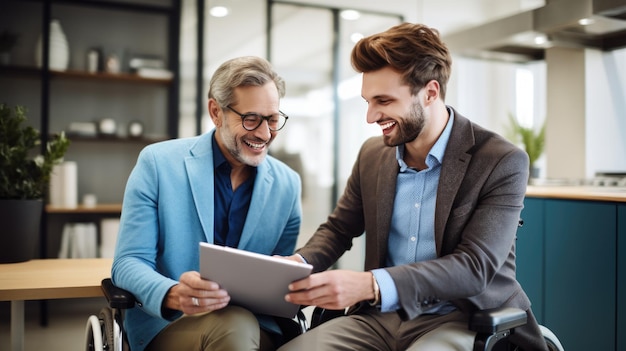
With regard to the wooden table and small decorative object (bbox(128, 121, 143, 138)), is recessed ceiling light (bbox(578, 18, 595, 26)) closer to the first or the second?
the wooden table

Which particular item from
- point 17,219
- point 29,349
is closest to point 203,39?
point 29,349

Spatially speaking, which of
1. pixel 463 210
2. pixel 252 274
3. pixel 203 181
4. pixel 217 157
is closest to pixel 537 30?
pixel 463 210

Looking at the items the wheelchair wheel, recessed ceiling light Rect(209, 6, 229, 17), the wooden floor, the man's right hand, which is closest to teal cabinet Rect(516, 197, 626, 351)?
the wheelchair wheel

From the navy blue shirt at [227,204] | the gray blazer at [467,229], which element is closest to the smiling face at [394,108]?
the gray blazer at [467,229]

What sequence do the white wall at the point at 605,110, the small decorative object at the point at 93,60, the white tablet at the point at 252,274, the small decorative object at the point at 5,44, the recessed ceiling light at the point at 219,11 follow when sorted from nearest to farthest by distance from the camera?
1. the white tablet at the point at 252,274
2. the white wall at the point at 605,110
3. the small decorative object at the point at 5,44
4. the small decorative object at the point at 93,60
5. the recessed ceiling light at the point at 219,11

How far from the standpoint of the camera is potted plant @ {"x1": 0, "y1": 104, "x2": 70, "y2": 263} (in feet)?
6.74

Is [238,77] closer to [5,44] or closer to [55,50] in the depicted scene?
[55,50]

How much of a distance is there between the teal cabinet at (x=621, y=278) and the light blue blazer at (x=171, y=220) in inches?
60.5

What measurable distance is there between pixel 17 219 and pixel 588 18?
302 cm

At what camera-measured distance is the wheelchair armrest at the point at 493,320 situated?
1352 mm

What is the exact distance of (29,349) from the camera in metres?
3.41

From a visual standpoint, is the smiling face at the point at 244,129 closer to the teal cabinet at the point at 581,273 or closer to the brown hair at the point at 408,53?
the brown hair at the point at 408,53

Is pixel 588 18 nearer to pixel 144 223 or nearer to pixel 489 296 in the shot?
pixel 489 296

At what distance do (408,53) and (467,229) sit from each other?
541 mm
